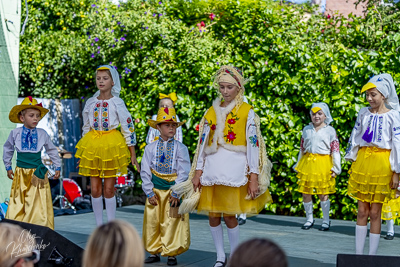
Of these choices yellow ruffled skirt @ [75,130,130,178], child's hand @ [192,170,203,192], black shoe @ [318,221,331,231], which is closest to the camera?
child's hand @ [192,170,203,192]

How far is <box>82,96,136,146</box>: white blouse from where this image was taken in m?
5.93

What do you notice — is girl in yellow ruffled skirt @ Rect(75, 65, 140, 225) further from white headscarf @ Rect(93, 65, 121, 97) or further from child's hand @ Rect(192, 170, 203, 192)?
child's hand @ Rect(192, 170, 203, 192)

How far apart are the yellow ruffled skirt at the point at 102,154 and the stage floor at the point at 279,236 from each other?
0.78 meters

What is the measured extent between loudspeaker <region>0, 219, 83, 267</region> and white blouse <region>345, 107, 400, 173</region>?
271 cm

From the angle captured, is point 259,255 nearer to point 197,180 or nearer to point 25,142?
point 197,180

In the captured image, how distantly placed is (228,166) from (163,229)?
0.93m

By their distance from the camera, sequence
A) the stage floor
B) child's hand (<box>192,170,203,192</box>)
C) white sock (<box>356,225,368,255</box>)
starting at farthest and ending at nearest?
the stage floor → white sock (<box>356,225,368,255</box>) → child's hand (<box>192,170,203,192</box>)

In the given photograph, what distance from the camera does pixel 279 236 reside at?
6.98 metres

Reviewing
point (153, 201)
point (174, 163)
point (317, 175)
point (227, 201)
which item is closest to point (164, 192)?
point (153, 201)

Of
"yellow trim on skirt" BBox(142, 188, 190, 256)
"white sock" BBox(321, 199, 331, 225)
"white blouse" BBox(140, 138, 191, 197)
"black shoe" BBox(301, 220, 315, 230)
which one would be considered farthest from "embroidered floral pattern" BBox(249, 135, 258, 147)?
"white sock" BBox(321, 199, 331, 225)

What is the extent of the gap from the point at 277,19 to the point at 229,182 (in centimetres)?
482

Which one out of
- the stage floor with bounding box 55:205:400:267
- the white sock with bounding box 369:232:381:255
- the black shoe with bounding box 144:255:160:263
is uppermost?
the white sock with bounding box 369:232:381:255

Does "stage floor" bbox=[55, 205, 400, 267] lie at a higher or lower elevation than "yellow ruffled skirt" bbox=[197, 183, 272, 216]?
lower

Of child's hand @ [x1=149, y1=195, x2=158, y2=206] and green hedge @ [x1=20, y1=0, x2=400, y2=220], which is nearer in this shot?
child's hand @ [x1=149, y1=195, x2=158, y2=206]
